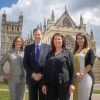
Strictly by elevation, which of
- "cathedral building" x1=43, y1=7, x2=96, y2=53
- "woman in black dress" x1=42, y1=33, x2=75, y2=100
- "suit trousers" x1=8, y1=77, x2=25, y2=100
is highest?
"cathedral building" x1=43, y1=7, x2=96, y2=53

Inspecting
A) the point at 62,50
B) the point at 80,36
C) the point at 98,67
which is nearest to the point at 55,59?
the point at 62,50

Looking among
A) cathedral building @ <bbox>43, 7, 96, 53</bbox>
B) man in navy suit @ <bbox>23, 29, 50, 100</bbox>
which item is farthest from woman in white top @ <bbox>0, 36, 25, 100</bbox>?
cathedral building @ <bbox>43, 7, 96, 53</bbox>

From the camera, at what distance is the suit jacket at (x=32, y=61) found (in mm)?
6301

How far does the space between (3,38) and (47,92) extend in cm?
6158

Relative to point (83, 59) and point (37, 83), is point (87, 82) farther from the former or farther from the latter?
point (37, 83)

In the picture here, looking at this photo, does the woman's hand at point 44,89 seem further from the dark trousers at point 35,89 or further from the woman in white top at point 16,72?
the woman in white top at point 16,72

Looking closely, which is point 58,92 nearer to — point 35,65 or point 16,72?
point 35,65

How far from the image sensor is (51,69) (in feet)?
18.7

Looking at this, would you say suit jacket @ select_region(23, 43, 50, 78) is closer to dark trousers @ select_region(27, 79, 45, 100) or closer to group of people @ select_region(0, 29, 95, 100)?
group of people @ select_region(0, 29, 95, 100)

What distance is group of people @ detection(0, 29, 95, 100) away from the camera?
18.5 ft

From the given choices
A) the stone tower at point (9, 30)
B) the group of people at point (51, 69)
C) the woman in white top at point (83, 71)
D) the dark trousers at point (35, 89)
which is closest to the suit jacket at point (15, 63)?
the group of people at point (51, 69)

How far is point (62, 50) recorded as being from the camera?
19.2ft

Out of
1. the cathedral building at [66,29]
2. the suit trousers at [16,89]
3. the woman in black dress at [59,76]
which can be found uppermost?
the cathedral building at [66,29]

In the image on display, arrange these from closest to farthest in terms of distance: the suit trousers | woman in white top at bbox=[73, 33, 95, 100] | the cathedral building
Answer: woman in white top at bbox=[73, 33, 95, 100] < the suit trousers < the cathedral building
